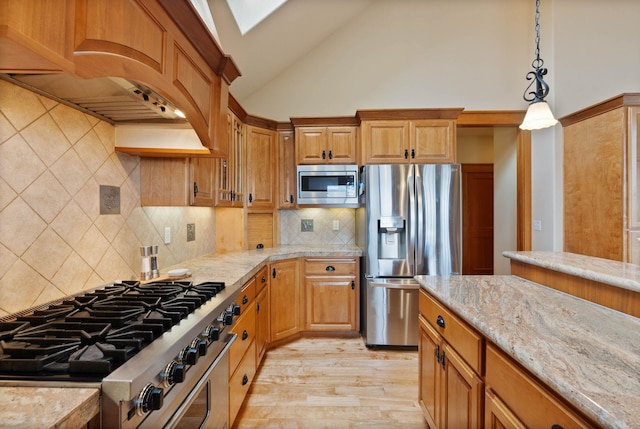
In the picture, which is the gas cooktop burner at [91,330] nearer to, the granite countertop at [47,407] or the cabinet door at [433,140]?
the granite countertop at [47,407]

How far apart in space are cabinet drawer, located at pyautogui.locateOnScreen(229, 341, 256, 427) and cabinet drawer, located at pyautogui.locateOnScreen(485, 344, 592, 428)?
4.16 ft

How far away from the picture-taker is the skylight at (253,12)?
2.27 m

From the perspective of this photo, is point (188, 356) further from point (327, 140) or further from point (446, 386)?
point (327, 140)

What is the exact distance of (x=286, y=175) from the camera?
3215 mm

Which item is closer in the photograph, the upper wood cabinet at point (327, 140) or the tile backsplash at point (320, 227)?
the upper wood cabinet at point (327, 140)

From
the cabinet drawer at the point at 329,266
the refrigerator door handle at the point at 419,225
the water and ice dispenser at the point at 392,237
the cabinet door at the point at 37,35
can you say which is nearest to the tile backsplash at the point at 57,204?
the cabinet door at the point at 37,35

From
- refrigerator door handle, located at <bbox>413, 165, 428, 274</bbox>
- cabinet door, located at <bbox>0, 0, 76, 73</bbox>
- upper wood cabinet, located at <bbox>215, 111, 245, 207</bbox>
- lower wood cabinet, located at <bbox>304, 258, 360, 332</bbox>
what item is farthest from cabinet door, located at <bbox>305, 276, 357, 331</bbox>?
cabinet door, located at <bbox>0, 0, 76, 73</bbox>

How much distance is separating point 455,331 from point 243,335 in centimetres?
122

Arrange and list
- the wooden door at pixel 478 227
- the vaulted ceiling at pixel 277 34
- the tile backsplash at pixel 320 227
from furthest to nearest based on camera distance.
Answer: the wooden door at pixel 478 227 < the tile backsplash at pixel 320 227 < the vaulted ceiling at pixel 277 34

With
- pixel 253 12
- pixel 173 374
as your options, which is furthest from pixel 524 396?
pixel 253 12

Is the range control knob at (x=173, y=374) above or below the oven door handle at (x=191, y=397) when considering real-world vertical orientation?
above

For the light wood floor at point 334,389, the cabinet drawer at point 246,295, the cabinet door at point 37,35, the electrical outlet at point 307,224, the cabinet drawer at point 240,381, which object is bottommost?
the light wood floor at point 334,389

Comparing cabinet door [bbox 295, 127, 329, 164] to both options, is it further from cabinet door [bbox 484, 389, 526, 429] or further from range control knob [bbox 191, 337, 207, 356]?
cabinet door [bbox 484, 389, 526, 429]

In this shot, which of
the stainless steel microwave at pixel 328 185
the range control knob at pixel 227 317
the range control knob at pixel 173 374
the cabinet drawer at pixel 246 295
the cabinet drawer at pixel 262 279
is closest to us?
the range control knob at pixel 173 374
